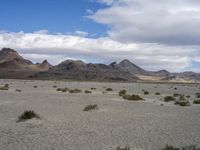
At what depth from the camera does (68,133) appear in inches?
565

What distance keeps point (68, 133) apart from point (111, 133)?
175 cm

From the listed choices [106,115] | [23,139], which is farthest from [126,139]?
[106,115]

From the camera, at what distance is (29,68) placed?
632 feet

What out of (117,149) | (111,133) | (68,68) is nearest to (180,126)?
(111,133)

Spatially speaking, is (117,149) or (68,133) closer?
(117,149)

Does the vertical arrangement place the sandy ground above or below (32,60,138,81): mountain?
below

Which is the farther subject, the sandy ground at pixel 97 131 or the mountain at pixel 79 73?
the mountain at pixel 79 73

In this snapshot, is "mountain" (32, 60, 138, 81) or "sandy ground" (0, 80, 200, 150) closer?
"sandy ground" (0, 80, 200, 150)

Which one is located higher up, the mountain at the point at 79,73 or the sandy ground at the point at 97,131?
the mountain at the point at 79,73

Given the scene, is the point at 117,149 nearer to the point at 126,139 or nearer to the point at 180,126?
the point at 126,139

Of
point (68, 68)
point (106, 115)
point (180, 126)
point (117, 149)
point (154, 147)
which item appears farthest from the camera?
point (68, 68)

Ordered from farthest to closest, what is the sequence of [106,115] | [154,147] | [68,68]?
[68,68], [106,115], [154,147]

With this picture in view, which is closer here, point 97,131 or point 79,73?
point 97,131

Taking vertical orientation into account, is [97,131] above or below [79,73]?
below
